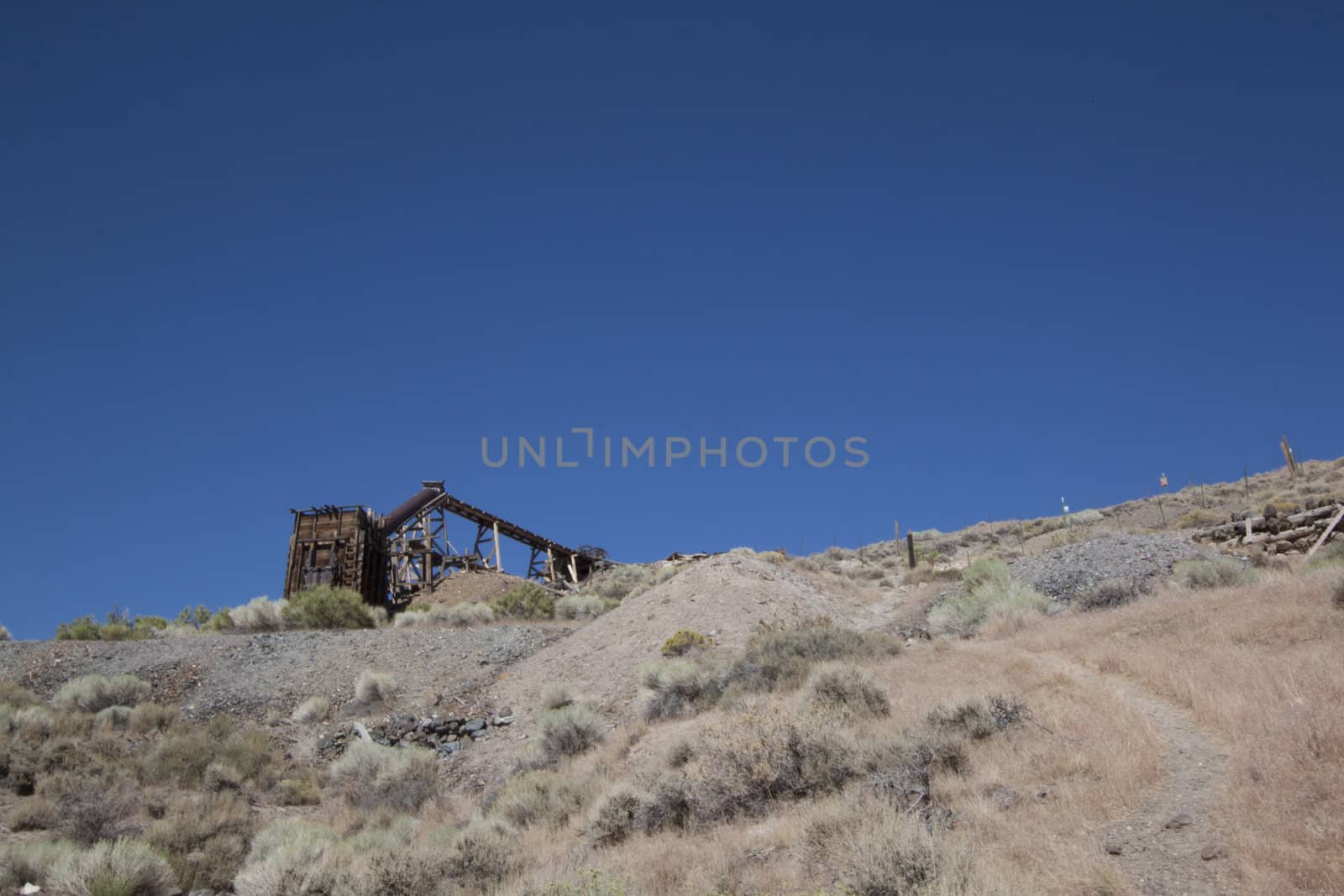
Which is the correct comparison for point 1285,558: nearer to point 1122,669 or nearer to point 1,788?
point 1122,669

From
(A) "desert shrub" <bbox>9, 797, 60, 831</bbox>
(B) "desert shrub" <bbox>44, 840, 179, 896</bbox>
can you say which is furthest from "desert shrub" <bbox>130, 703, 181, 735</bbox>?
(B) "desert shrub" <bbox>44, 840, 179, 896</bbox>

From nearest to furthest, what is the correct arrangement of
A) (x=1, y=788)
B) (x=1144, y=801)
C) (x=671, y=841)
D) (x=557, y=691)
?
(x=1144, y=801)
(x=671, y=841)
(x=1, y=788)
(x=557, y=691)

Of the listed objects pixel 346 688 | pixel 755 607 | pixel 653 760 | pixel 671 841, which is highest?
pixel 755 607

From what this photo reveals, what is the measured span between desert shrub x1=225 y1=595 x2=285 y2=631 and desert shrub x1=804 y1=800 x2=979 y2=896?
29.2 metres

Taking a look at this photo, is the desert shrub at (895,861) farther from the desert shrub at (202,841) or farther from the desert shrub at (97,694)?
the desert shrub at (97,694)

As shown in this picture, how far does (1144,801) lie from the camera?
7.56m

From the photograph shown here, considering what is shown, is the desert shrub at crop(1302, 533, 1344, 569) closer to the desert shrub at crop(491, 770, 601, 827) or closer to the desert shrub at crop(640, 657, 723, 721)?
the desert shrub at crop(640, 657, 723, 721)

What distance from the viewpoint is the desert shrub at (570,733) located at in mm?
16141

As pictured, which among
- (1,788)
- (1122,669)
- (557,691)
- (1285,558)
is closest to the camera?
(1122,669)

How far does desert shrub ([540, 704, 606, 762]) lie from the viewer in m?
→ 16.1

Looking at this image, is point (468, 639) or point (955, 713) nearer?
point (955, 713)

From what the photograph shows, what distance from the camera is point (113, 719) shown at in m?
19.8

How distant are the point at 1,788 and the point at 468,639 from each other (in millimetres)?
12600

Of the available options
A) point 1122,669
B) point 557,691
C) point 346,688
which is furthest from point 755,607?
point 1122,669
